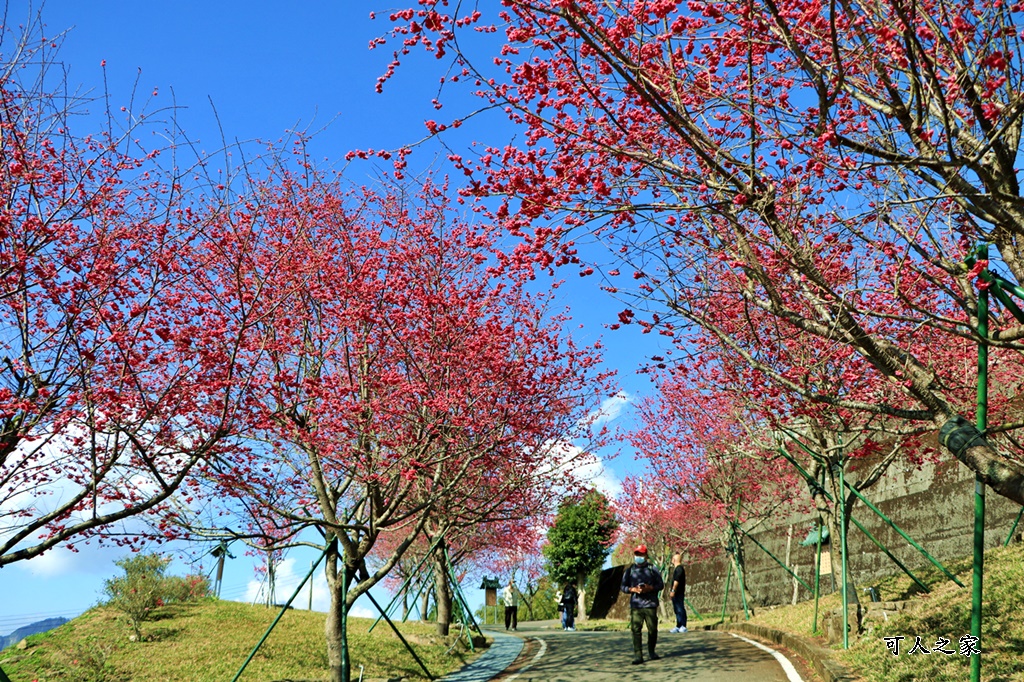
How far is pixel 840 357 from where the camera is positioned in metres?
13.3

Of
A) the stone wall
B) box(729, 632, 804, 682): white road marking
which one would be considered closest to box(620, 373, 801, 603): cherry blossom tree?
the stone wall

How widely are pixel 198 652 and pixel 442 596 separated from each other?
778 centimetres

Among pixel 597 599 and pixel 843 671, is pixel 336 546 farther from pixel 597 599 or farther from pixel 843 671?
pixel 597 599

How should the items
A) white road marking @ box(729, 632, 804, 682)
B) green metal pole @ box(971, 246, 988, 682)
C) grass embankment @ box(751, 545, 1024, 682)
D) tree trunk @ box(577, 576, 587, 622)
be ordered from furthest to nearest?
1. tree trunk @ box(577, 576, 587, 622)
2. white road marking @ box(729, 632, 804, 682)
3. grass embankment @ box(751, 545, 1024, 682)
4. green metal pole @ box(971, 246, 988, 682)

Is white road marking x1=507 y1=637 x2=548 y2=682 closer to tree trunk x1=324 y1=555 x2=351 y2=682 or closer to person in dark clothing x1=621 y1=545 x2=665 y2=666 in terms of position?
person in dark clothing x1=621 y1=545 x2=665 y2=666

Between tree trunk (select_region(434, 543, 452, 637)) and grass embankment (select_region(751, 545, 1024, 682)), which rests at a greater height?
grass embankment (select_region(751, 545, 1024, 682))

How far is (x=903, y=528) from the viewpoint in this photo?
779 inches

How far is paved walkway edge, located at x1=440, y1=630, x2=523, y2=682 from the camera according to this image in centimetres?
1367

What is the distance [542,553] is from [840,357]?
39725mm

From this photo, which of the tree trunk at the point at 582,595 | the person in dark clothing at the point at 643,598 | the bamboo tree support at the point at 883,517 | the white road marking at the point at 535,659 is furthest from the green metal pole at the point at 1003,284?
the tree trunk at the point at 582,595

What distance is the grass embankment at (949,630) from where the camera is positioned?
29.7 ft

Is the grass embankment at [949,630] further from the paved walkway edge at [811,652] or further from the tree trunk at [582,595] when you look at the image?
the tree trunk at [582,595]

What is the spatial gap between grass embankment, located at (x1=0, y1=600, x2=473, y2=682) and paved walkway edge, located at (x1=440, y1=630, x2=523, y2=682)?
40 cm

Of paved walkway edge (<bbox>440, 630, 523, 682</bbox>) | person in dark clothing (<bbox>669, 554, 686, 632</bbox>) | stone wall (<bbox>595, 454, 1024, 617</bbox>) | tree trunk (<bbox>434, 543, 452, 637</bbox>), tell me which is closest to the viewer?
paved walkway edge (<bbox>440, 630, 523, 682</bbox>)
